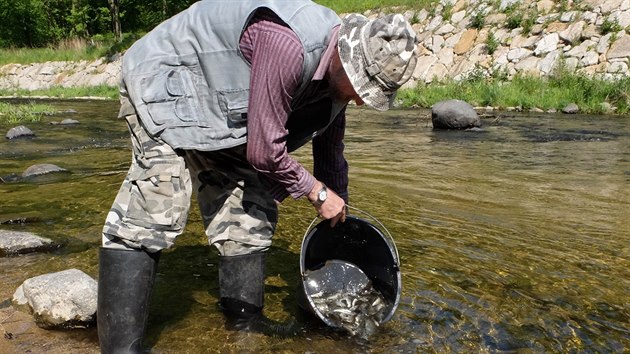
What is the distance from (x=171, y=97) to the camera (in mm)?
2053

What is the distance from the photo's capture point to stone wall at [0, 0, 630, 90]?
1434 cm

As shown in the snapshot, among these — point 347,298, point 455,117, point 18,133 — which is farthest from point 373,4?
point 347,298

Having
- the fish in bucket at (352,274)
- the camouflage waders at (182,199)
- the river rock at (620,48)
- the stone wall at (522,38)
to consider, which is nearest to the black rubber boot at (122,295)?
the camouflage waders at (182,199)

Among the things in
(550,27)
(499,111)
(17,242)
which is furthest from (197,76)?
(550,27)

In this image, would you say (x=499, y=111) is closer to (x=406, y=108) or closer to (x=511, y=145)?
(x=406, y=108)

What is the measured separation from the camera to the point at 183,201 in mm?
2035

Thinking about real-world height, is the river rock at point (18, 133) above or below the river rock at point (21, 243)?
below

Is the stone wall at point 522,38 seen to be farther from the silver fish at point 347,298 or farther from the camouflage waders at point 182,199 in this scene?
the camouflage waders at point 182,199

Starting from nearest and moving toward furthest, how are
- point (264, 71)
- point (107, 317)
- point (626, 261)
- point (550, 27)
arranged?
point (264, 71) < point (107, 317) < point (626, 261) < point (550, 27)

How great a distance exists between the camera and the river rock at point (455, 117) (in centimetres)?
981

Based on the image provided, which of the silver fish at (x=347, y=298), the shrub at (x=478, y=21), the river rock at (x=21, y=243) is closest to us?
the silver fish at (x=347, y=298)

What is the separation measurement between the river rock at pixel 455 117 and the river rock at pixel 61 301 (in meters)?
8.12

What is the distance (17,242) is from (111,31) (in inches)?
1448

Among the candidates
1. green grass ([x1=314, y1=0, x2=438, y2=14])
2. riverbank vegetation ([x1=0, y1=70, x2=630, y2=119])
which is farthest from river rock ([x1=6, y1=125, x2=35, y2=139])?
green grass ([x1=314, y1=0, x2=438, y2=14])
